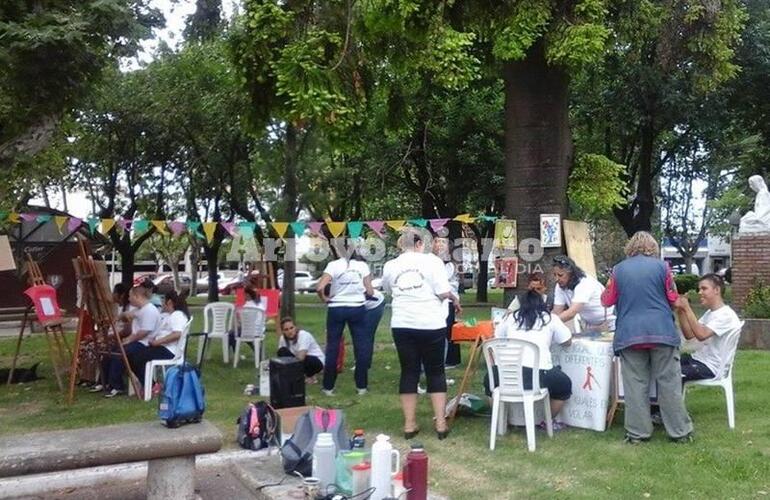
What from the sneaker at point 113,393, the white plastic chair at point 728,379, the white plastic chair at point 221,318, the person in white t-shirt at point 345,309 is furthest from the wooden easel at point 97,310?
the white plastic chair at point 728,379

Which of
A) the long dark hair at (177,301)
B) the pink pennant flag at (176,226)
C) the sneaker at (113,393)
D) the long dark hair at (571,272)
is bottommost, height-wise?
the sneaker at (113,393)

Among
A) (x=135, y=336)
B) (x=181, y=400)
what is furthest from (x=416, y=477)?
(x=135, y=336)

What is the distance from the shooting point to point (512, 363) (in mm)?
6051

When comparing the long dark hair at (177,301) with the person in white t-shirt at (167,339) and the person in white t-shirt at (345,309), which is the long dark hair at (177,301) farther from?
the person in white t-shirt at (345,309)

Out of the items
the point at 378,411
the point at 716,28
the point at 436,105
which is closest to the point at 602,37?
the point at 716,28

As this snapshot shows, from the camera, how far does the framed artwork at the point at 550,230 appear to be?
919 cm

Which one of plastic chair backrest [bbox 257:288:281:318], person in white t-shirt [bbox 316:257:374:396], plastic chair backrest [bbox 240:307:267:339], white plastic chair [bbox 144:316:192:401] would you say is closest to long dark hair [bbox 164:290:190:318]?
white plastic chair [bbox 144:316:192:401]

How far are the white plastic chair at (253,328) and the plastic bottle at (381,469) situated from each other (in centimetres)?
643

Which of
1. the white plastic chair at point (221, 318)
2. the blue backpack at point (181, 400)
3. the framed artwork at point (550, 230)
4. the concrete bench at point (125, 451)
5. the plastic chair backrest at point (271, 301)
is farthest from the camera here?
the plastic chair backrest at point (271, 301)

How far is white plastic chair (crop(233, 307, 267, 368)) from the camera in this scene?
1098 cm

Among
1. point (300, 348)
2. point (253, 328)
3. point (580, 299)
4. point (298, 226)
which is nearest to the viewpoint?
point (580, 299)

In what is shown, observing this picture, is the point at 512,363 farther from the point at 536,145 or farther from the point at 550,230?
the point at 536,145

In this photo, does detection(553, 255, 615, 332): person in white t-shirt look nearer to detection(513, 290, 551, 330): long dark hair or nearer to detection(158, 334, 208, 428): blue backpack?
detection(513, 290, 551, 330): long dark hair

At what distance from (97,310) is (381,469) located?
545cm
